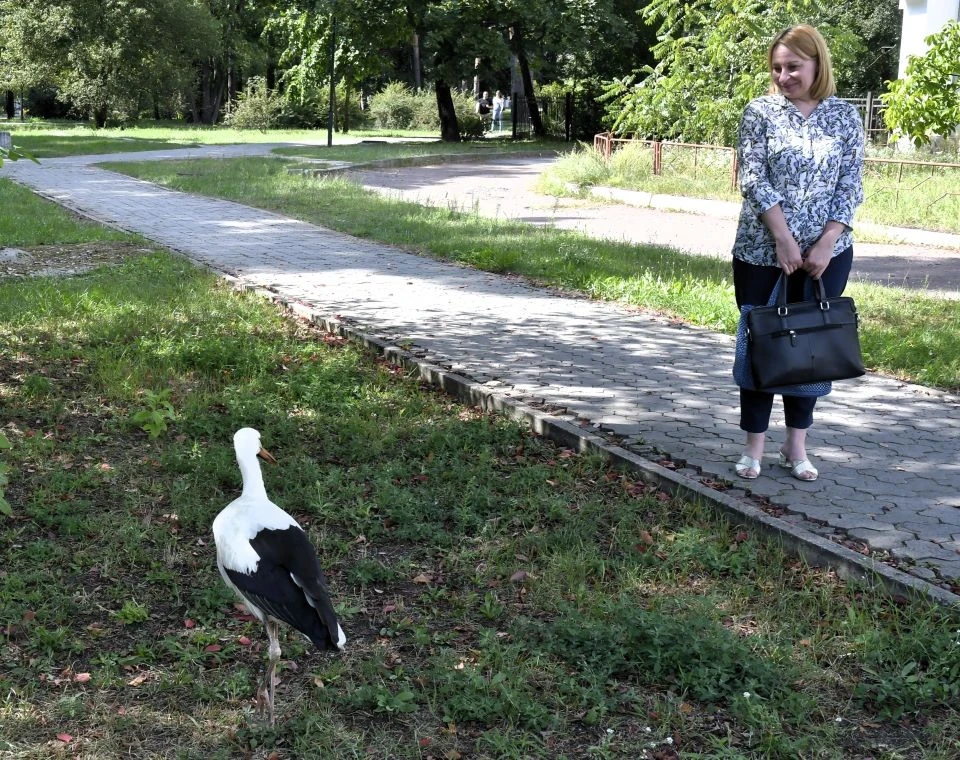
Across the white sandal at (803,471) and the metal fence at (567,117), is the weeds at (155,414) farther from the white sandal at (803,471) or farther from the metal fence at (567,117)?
the metal fence at (567,117)

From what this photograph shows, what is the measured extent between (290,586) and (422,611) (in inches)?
43.2

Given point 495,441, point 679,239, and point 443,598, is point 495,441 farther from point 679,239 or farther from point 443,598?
point 679,239

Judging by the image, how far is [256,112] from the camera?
47.7 meters

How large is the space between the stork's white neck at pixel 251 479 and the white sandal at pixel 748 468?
2892 mm

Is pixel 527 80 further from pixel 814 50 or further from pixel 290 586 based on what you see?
pixel 290 586

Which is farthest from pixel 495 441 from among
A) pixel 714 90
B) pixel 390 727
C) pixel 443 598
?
pixel 714 90

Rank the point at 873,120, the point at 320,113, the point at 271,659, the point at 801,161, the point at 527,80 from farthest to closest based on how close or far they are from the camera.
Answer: the point at 320,113
the point at 527,80
the point at 873,120
the point at 801,161
the point at 271,659

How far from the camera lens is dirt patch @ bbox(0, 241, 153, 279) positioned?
11383 mm

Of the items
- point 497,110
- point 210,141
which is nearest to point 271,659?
point 210,141

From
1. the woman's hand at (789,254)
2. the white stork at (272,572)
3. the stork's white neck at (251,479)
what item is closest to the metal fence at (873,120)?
the woman's hand at (789,254)

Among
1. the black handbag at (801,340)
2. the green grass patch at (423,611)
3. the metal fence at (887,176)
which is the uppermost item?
the metal fence at (887,176)

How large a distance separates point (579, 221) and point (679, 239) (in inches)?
96.1

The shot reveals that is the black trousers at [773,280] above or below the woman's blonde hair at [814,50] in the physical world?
below

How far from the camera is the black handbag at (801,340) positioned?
17.1 ft
